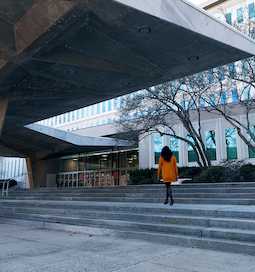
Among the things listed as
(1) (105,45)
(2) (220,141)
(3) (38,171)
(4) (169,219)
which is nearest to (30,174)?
(3) (38,171)

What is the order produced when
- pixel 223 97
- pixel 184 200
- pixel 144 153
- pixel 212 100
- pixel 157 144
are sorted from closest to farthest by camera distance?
pixel 184 200
pixel 212 100
pixel 223 97
pixel 157 144
pixel 144 153

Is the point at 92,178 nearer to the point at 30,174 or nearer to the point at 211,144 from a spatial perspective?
the point at 30,174

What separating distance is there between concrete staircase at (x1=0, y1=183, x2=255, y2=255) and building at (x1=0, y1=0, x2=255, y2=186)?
41.2ft

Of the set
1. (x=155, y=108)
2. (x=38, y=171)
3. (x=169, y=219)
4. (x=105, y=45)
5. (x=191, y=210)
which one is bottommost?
(x=169, y=219)

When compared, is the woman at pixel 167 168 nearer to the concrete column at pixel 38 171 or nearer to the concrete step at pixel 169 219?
the concrete step at pixel 169 219

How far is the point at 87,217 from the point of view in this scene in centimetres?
1024

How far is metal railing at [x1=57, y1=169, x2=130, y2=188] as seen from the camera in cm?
3484

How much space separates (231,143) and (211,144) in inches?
64.6

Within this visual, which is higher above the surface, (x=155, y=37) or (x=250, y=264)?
(x=155, y=37)

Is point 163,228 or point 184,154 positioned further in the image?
point 184,154

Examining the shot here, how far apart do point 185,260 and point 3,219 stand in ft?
29.6

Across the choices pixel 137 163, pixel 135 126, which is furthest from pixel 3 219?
pixel 137 163

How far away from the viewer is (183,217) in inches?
318

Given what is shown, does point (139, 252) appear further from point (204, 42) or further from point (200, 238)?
point (204, 42)
